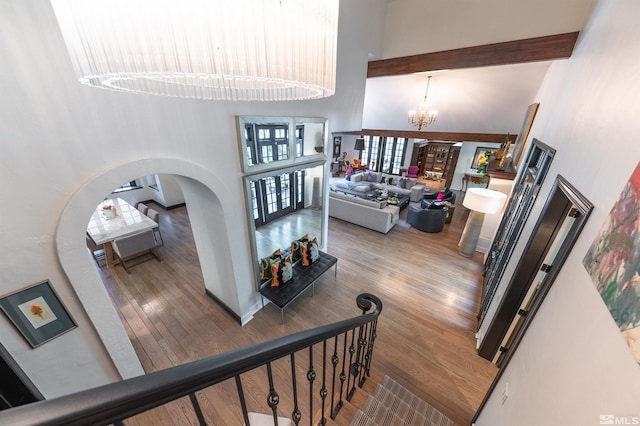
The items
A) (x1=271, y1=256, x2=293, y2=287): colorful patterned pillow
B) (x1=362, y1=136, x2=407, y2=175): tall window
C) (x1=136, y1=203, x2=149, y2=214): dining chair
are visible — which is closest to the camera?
(x1=271, y1=256, x2=293, y2=287): colorful patterned pillow

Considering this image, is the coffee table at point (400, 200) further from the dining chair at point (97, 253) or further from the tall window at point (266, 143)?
the dining chair at point (97, 253)

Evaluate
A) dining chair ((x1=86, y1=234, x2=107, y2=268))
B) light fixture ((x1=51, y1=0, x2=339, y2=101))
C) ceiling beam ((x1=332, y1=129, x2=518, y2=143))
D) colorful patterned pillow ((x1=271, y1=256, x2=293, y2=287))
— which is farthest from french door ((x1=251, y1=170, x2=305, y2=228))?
dining chair ((x1=86, y1=234, x2=107, y2=268))

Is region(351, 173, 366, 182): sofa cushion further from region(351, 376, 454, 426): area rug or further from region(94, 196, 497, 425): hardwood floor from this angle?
region(351, 376, 454, 426): area rug

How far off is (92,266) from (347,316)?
2910mm

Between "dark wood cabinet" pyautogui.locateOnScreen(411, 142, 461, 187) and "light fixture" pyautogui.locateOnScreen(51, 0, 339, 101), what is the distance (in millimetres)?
11513

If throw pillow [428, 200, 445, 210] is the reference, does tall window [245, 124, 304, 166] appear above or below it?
above

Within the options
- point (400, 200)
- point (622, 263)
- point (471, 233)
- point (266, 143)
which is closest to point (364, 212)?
point (400, 200)

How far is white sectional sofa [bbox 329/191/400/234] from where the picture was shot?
19.0 feet

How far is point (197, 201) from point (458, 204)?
29.0 feet

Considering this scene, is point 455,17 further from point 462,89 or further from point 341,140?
point 341,140

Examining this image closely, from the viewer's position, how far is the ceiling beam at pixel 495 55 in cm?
245

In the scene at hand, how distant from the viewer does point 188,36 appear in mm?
574

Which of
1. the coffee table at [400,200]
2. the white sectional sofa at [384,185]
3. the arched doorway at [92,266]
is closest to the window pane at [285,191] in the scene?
the arched doorway at [92,266]

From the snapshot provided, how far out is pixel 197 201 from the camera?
2.68 m
